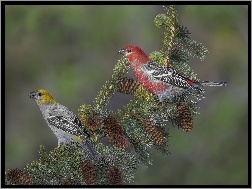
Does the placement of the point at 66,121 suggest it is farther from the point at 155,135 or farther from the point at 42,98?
the point at 155,135

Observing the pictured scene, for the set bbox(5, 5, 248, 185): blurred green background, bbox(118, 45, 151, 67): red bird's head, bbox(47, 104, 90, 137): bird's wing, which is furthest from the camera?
bbox(5, 5, 248, 185): blurred green background

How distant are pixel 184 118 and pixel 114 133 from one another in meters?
0.40

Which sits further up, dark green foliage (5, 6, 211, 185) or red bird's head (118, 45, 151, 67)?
red bird's head (118, 45, 151, 67)

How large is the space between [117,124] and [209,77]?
4.75 meters

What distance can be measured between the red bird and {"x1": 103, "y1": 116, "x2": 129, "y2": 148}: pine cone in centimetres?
44

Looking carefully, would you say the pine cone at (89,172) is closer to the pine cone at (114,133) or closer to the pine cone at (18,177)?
the pine cone at (114,133)

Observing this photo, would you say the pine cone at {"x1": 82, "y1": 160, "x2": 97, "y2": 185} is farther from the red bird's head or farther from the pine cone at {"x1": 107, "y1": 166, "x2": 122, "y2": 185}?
the red bird's head


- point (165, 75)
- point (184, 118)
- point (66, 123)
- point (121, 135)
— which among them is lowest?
A: point (121, 135)

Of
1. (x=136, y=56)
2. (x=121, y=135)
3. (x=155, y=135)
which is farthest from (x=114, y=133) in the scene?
(x=136, y=56)

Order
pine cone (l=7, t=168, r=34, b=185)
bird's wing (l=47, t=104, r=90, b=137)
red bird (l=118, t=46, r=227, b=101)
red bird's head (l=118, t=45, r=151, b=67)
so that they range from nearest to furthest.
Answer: pine cone (l=7, t=168, r=34, b=185)
bird's wing (l=47, t=104, r=90, b=137)
red bird (l=118, t=46, r=227, b=101)
red bird's head (l=118, t=45, r=151, b=67)

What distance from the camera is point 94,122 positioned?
349 cm

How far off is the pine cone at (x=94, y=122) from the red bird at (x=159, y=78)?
47cm

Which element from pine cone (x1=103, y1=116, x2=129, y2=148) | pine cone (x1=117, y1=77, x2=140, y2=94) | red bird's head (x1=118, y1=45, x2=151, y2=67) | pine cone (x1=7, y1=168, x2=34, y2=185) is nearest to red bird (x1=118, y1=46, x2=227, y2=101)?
red bird's head (x1=118, y1=45, x2=151, y2=67)

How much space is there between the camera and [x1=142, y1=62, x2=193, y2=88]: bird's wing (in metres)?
3.94
